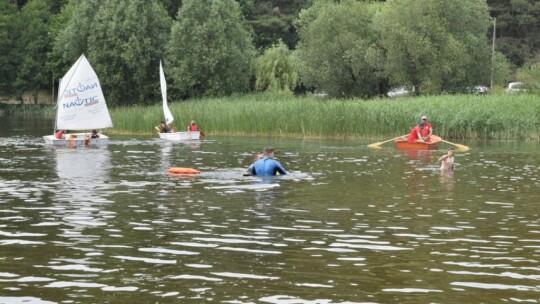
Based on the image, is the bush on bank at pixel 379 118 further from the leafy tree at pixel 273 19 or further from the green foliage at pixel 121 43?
the leafy tree at pixel 273 19

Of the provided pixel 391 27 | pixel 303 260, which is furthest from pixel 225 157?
pixel 391 27

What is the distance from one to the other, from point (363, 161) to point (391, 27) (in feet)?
99.5

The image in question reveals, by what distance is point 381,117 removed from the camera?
47.0 meters

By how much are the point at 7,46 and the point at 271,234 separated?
81.9 m

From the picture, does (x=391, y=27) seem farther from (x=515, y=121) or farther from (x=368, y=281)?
(x=368, y=281)

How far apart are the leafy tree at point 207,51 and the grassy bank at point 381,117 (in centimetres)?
1981

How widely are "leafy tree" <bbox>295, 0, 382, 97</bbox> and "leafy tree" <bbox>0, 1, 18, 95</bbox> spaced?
35.4m

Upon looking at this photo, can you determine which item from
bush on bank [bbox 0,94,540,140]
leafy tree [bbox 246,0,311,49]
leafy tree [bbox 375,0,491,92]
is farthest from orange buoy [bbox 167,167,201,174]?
leafy tree [bbox 246,0,311,49]

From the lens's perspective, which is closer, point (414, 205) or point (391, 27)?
point (414, 205)

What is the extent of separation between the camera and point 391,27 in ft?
199

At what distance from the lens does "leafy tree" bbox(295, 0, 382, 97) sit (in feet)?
208

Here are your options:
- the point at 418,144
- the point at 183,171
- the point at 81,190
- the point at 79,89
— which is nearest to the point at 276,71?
the point at 79,89

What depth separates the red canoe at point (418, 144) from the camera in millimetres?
38062

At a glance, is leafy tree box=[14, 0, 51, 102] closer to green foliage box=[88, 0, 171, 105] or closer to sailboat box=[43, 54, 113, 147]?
green foliage box=[88, 0, 171, 105]
